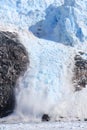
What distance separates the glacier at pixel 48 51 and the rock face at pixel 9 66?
0.48m

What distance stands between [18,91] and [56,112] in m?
3.35

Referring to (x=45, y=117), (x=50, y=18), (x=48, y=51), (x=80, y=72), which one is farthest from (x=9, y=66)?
(x=50, y=18)

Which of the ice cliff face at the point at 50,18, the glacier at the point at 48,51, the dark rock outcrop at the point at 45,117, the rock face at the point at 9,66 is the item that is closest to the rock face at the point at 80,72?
the glacier at the point at 48,51

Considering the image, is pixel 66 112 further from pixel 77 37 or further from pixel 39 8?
A: pixel 39 8

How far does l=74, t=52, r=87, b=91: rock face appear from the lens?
38.2 m

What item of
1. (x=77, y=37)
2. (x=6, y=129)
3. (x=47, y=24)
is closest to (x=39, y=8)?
(x=47, y=24)

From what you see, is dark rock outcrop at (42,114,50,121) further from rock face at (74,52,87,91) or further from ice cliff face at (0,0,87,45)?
ice cliff face at (0,0,87,45)

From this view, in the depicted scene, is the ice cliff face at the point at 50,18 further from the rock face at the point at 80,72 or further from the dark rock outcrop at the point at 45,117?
the dark rock outcrop at the point at 45,117

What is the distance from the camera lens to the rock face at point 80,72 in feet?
125

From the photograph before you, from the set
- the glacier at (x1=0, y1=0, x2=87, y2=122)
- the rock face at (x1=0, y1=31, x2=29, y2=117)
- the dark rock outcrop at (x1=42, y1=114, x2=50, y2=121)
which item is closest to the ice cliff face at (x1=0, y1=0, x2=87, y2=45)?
the glacier at (x1=0, y1=0, x2=87, y2=122)

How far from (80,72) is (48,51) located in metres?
3.02

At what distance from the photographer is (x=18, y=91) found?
36.9m

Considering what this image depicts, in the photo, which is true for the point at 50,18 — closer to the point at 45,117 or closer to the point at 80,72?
the point at 80,72

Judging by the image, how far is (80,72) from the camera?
38875 mm
